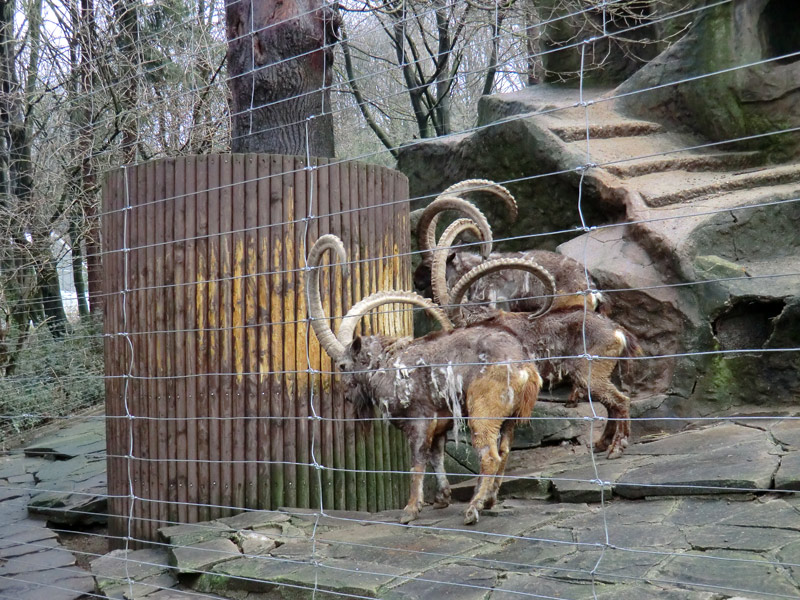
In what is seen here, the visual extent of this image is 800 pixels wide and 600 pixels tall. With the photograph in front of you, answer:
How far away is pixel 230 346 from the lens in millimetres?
5438

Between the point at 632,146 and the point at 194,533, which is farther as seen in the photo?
the point at 632,146

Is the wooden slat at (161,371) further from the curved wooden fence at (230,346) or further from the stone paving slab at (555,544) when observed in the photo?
the stone paving slab at (555,544)

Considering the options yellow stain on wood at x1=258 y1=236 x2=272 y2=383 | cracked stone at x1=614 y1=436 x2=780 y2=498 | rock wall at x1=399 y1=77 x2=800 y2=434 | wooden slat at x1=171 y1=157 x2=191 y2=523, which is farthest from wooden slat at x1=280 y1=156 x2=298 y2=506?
cracked stone at x1=614 y1=436 x2=780 y2=498

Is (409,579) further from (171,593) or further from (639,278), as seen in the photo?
(639,278)

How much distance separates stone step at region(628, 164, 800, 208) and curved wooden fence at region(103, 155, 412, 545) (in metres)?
3.25

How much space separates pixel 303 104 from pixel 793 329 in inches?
168

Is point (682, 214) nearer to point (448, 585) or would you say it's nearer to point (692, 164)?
point (692, 164)

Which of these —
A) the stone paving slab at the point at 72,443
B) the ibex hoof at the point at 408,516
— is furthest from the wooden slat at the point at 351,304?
the stone paving slab at the point at 72,443

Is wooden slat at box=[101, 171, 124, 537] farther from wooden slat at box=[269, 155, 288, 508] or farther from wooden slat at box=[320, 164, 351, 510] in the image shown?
wooden slat at box=[320, 164, 351, 510]

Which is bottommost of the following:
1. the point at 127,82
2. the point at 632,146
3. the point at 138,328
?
the point at 138,328

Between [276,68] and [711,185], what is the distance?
4.01 meters

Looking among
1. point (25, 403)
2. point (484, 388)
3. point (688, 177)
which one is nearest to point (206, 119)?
point (25, 403)

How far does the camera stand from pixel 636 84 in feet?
30.6

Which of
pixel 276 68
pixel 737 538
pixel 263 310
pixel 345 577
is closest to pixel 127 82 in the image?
pixel 276 68
